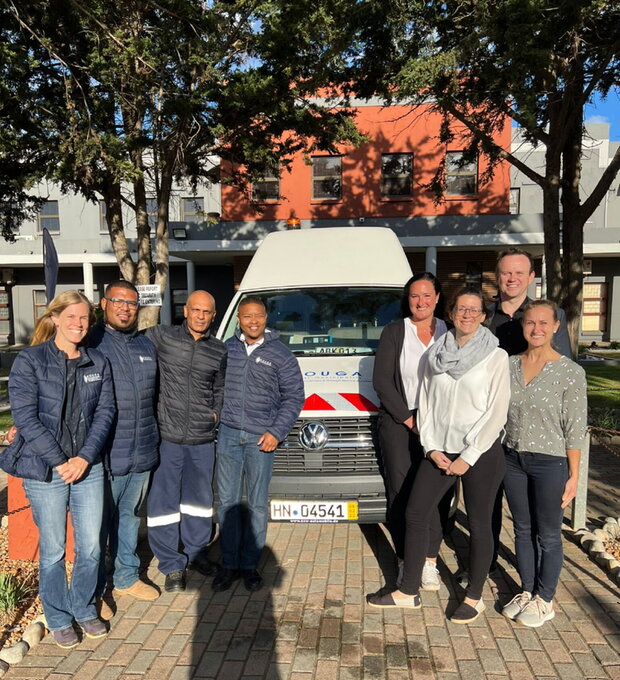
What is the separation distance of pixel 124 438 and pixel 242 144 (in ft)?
23.0

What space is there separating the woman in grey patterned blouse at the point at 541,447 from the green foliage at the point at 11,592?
9.77ft

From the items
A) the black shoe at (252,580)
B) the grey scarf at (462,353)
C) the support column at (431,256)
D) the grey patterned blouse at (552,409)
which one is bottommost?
the black shoe at (252,580)

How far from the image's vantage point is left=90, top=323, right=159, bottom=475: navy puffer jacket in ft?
10.1

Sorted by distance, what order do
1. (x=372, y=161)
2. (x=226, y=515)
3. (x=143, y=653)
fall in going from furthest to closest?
(x=372, y=161)
(x=226, y=515)
(x=143, y=653)

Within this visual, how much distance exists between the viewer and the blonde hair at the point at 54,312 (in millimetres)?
2760

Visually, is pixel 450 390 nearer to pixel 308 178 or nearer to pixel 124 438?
pixel 124 438

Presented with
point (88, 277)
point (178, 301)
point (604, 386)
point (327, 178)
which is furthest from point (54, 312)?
point (178, 301)

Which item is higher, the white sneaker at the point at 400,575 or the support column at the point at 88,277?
the support column at the point at 88,277

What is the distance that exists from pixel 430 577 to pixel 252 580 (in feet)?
3.87

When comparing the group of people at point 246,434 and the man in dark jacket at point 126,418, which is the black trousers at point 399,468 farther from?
the man in dark jacket at point 126,418

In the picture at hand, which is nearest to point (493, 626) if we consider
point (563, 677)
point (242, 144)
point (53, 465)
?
point (563, 677)

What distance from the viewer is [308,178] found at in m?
17.8

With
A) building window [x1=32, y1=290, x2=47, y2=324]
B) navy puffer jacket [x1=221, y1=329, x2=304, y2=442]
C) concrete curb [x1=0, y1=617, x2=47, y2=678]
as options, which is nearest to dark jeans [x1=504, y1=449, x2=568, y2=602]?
Answer: navy puffer jacket [x1=221, y1=329, x2=304, y2=442]

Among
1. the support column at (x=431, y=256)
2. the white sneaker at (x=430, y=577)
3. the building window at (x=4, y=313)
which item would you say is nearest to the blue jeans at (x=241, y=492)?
the white sneaker at (x=430, y=577)
